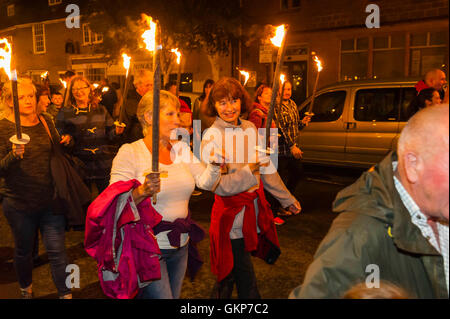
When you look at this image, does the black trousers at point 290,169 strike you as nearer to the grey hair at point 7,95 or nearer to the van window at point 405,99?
the van window at point 405,99

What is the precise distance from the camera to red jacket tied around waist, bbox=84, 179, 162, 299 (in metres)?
2.79

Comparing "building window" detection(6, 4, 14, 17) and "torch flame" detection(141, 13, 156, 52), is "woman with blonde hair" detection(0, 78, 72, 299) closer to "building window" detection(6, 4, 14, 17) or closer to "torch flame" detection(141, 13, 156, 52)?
"torch flame" detection(141, 13, 156, 52)

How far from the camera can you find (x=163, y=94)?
3340 millimetres

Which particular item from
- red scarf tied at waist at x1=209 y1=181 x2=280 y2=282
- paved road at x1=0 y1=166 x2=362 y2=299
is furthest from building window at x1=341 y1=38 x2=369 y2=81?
red scarf tied at waist at x1=209 y1=181 x2=280 y2=282

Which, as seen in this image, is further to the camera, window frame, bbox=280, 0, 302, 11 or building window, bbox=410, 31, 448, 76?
window frame, bbox=280, 0, 302, 11

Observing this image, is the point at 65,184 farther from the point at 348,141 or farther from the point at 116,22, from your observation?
the point at 116,22

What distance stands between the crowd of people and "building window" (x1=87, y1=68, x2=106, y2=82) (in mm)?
29577

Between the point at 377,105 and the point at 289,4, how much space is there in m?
12.0

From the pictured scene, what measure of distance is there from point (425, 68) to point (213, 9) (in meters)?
8.76

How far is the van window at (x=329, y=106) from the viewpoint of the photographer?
32.8 ft

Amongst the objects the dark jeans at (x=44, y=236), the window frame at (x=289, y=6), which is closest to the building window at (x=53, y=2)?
the window frame at (x=289, y=6)

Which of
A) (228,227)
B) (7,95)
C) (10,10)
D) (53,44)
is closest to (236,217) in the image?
Answer: (228,227)

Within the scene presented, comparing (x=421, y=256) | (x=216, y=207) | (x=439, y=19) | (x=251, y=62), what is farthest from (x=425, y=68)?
(x=421, y=256)

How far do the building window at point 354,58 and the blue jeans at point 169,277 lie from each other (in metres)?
16.3
